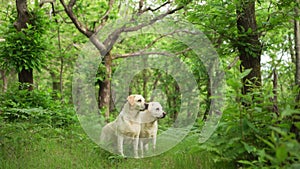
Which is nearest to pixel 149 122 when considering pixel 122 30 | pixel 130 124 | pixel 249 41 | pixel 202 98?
pixel 130 124

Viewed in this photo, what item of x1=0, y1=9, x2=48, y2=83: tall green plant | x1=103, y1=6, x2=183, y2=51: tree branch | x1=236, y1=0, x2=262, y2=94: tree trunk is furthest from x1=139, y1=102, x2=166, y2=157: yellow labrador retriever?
x1=0, y1=9, x2=48, y2=83: tall green plant

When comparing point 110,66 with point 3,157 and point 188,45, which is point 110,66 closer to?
point 188,45

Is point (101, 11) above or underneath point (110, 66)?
above

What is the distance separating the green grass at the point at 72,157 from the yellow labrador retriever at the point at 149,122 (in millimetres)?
353

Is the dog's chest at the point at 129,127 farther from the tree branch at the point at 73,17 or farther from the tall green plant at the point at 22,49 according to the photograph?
the tree branch at the point at 73,17

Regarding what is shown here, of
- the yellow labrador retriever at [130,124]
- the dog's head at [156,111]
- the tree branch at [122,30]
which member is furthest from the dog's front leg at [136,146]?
the tree branch at [122,30]

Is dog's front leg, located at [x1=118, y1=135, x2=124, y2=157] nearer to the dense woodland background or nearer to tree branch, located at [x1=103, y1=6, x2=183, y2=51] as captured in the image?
the dense woodland background

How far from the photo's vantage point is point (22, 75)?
1009 cm

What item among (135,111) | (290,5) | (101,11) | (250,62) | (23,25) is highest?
(101,11)

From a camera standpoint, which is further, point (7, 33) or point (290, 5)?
point (7, 33)

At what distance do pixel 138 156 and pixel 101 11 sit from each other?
959 cm

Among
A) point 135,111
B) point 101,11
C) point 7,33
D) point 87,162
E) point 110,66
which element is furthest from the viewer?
point 101,11

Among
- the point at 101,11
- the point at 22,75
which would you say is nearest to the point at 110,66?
the point at 22,75

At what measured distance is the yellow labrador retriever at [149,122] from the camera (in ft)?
17.6
